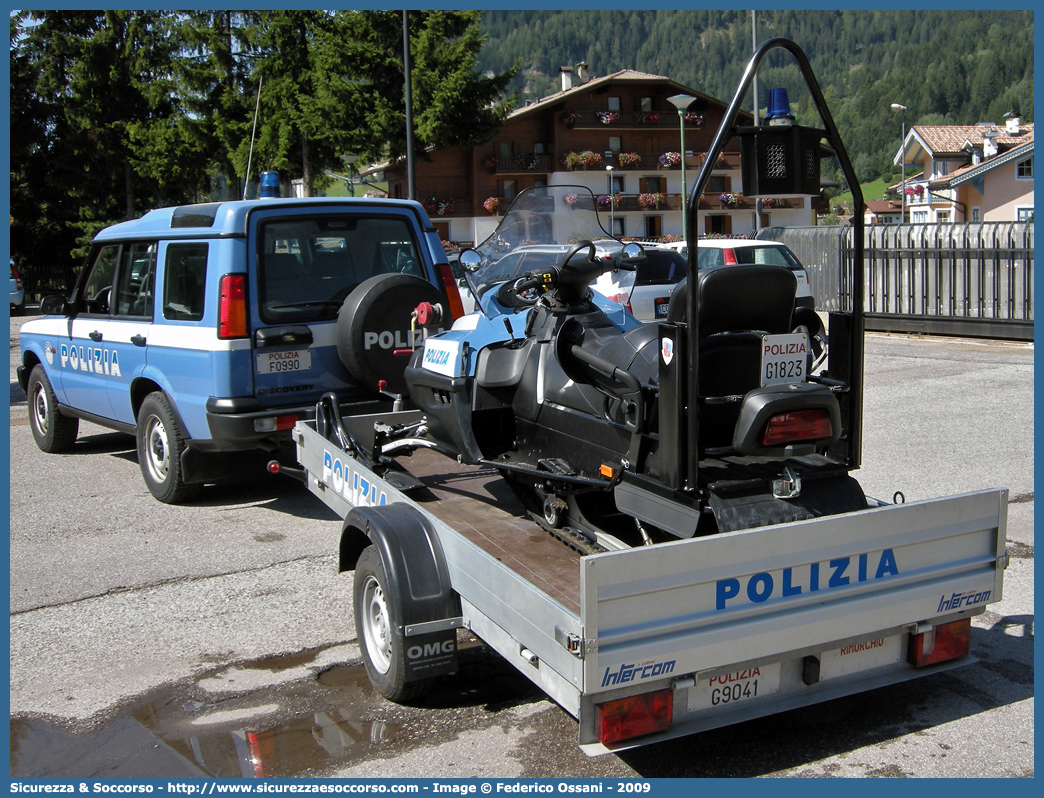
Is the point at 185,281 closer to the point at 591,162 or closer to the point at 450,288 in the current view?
the point at 450,288

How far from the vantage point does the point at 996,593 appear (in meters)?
3.75

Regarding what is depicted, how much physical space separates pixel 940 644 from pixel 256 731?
Answer: 2655 mm

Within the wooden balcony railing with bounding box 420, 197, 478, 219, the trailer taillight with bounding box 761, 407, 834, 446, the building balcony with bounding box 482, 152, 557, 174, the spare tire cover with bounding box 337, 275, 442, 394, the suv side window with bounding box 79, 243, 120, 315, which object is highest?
the building balcony with bounding box 482, 152, 557, 174

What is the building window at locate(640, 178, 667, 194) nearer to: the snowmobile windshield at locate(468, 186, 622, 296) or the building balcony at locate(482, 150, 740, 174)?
the building balcony at locate(482, 150, 740, 174)

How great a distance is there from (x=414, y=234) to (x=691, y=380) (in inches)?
159

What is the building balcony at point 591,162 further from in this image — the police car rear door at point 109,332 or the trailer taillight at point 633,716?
the trailer taillight at point 633,716

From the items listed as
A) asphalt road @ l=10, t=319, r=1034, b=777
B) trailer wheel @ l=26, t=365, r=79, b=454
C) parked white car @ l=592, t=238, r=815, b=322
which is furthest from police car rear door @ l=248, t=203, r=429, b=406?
parked white car @ l=592, t=238, r=815, b=322

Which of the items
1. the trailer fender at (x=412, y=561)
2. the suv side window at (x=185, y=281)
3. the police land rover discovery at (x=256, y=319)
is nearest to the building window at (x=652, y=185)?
the police land rover discovery at (x=256, y=319)

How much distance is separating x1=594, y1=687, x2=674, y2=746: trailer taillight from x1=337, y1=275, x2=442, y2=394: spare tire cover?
348 cm

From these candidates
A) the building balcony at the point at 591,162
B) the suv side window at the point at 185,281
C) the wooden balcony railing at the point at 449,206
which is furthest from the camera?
the building balcony at the point at 591,162

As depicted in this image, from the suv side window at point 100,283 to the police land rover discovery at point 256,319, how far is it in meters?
0.24

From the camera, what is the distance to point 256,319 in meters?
6.31

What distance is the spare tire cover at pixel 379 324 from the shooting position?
626cm

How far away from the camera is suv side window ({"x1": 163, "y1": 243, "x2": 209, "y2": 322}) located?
6.46 meters
